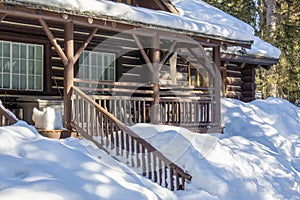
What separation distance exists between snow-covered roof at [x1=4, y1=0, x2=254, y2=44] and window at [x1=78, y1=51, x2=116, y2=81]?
3.22 metres

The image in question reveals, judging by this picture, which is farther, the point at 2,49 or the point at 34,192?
the point at 2,49

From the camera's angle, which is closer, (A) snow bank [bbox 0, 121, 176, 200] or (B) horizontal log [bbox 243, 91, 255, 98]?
Result: (A) snow bank [bbox 0, 121, 176, 200]

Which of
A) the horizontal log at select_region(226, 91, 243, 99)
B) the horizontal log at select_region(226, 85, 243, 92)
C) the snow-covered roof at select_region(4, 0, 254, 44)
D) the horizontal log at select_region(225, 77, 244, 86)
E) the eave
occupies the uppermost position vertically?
the snow-covered roof at select_region(4, 0, 254, 44)

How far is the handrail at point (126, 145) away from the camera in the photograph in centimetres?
907

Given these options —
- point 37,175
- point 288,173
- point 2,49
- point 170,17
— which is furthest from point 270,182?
point 2,49

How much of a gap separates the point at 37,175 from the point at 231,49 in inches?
542

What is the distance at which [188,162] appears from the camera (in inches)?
417

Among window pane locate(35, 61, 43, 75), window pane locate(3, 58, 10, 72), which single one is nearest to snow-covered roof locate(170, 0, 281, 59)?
window pane locate(35, 61, 43, 75)

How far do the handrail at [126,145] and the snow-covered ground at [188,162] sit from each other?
0.33 metres

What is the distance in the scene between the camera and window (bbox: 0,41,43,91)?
12.5m

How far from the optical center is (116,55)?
15602 mm

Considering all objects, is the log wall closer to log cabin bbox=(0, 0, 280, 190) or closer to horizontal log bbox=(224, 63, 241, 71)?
horizontal log bbox=(224, 63, 241, 71)

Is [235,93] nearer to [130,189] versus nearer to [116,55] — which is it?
[116,55]

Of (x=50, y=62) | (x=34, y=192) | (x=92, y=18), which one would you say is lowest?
(x=34, y=192)
